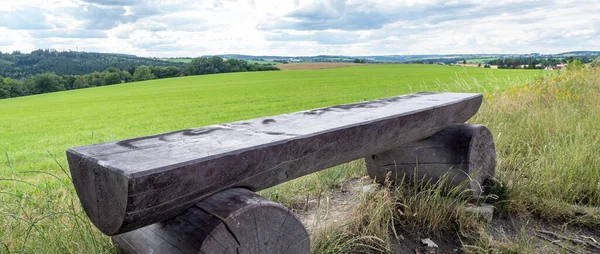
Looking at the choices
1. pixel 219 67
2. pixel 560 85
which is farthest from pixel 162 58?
pixel 560 85

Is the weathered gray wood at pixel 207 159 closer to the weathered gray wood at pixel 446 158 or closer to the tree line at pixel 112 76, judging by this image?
the weathered gray wood at pixel 446 158

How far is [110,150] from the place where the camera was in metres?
1.54

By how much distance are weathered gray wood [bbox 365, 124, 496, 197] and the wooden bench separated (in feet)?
2.60

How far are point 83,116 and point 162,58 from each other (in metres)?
50.0

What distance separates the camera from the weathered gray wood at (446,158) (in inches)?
113

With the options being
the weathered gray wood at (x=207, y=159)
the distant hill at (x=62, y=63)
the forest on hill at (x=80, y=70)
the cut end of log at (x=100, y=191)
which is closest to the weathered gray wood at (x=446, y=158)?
the weathered gray wood at (x=207, y=159)

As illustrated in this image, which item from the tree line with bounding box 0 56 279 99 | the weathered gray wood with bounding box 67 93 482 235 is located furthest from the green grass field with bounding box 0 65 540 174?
the tree line with bounding box 0 56 279 99

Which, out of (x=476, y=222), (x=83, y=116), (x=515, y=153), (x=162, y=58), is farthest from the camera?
(x=162, y=58)

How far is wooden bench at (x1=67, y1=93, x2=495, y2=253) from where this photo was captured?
1.28 metres

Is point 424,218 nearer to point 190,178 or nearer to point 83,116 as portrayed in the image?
point 190,178

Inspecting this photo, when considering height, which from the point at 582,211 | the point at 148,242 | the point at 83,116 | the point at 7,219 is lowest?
the point at 83,116

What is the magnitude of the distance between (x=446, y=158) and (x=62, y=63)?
242 feet

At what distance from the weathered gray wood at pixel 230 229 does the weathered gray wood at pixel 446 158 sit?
57.2 inches

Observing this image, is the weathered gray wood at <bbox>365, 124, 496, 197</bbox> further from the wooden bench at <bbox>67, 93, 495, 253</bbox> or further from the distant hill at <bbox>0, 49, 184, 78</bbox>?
the distant hill at <bbox>0, 49, 184, 78</bbox>
